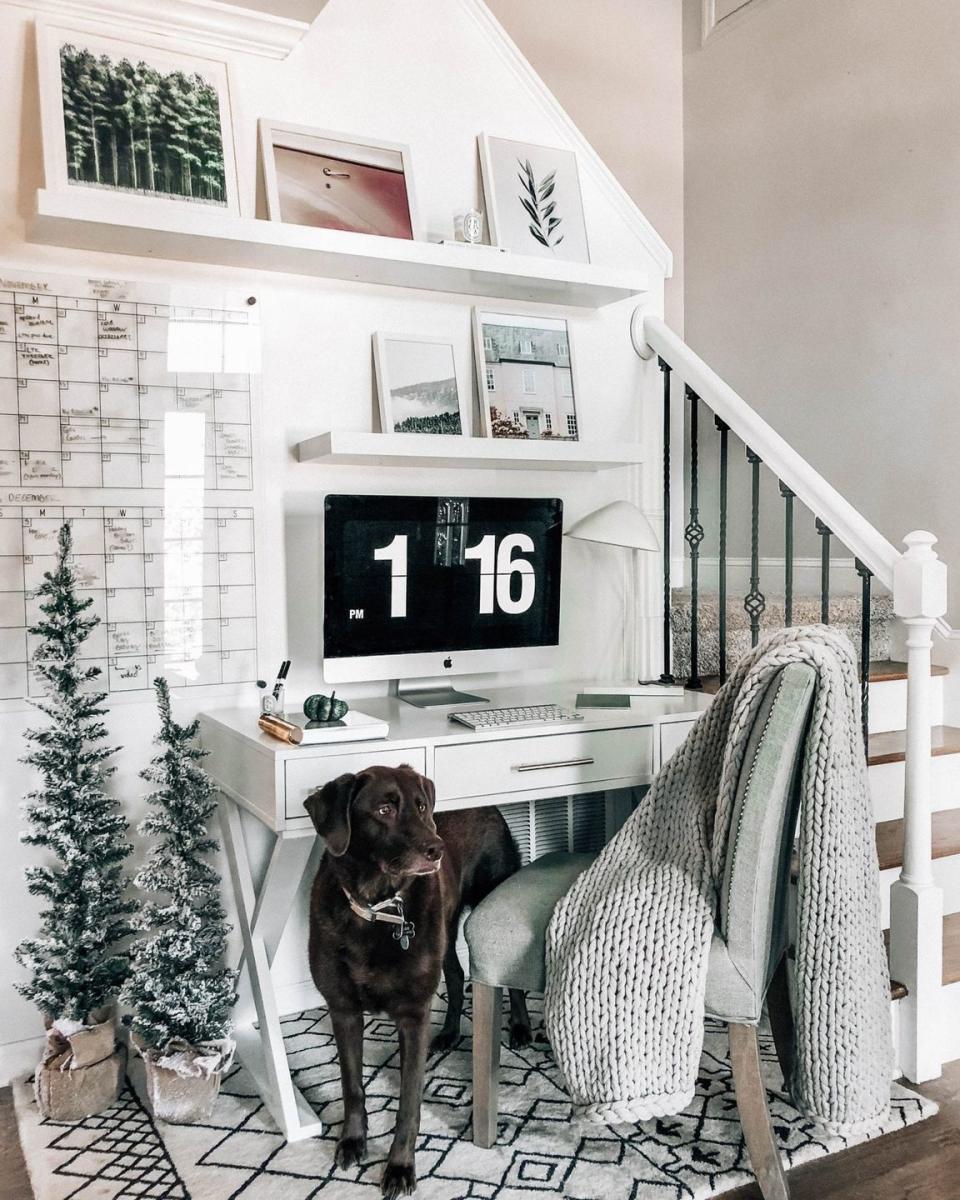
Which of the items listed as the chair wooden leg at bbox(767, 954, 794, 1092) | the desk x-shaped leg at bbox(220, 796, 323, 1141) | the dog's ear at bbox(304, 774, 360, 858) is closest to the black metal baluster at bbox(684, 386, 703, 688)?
the chair wooden leg at bbox(767, 954, 794, 1092)

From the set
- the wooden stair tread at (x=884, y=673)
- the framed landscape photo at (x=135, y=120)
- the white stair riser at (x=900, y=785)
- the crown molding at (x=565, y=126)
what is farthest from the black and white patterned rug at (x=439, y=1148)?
the crown molding at (x=565, y=126)

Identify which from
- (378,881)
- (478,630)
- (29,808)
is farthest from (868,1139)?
(29,808)

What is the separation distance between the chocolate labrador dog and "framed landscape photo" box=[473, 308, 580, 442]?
111 cm

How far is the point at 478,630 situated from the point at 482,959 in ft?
2.80

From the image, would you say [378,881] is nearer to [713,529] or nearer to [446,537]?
[446,537]

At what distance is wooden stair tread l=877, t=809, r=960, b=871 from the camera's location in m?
2.38

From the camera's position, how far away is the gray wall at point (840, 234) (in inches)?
122

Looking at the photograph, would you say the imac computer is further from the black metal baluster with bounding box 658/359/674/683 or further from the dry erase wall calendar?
the black metal baluster with bounding box 658/359/674/683

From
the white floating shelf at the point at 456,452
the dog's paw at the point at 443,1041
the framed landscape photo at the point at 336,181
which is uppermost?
the framed landscape photo at the point at 336,181

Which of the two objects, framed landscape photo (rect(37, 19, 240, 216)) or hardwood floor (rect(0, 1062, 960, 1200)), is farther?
framed landscape photo (rect(37, 19, 240, 216))

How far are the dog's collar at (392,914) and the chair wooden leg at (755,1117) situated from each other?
1.89 feet

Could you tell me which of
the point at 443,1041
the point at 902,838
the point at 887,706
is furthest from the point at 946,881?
the point at 443,1041

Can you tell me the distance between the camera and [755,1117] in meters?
1.74

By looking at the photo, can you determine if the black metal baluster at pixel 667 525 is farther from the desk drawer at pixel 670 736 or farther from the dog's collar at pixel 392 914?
the dog's collar at pixel 392 914
